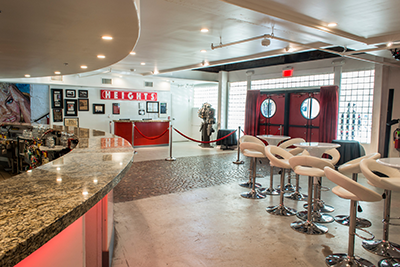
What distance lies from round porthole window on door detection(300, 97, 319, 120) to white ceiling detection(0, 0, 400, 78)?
9.22 feet

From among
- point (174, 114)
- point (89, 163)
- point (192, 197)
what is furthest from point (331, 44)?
point (174, 114)

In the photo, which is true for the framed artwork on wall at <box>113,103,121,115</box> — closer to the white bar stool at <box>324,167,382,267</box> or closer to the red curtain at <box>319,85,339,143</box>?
the red curtain at <box>319,85,339,143</box>

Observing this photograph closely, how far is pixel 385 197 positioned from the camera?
2904mm

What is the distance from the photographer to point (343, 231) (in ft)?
11.2

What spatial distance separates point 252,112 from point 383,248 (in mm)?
7357

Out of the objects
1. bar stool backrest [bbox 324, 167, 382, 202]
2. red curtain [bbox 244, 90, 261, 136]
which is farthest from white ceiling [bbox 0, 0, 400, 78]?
red curtain [bbox 244, 90, 261, 136]

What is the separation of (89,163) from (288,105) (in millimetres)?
8177

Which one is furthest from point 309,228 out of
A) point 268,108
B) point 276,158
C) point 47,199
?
point 268,108

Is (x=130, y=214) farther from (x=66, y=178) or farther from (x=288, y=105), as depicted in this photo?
(x=288, y=105)

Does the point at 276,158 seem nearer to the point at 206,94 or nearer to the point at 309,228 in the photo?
the point at 309,228

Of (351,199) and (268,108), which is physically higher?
(268,108)

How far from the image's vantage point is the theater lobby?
5.40 feet

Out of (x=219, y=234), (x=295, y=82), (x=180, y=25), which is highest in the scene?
(x=180, y=25)

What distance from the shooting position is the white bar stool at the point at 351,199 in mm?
2488
